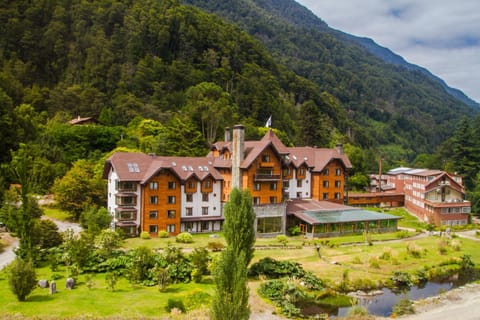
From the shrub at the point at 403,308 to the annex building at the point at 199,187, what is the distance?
19.9 metres

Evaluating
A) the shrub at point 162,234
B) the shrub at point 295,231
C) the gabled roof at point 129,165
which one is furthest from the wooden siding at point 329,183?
the gabled roof at point 129,165

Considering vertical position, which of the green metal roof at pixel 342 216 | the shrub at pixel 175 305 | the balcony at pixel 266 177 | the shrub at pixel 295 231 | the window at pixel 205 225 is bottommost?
the shrub at pixel 175 305

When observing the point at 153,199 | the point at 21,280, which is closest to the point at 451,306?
the point at 21,280

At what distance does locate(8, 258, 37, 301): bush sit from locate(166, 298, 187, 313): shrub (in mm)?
9117

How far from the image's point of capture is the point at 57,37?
10919 cm

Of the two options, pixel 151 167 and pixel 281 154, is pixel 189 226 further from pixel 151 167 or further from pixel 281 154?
pixel 281 154

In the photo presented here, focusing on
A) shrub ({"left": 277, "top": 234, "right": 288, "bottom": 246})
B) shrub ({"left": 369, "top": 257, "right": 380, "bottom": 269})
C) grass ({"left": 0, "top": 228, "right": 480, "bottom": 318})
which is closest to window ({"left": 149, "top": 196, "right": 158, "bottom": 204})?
grass ({"left": 0, "top": 228, "right": 480, "bottom": 318})

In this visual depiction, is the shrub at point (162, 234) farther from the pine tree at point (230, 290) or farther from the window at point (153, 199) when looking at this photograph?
the pine tree at point (230, 290)

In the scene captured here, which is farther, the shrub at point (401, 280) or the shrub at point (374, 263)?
the shrub at point (374, 263)

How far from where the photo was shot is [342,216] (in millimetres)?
51156

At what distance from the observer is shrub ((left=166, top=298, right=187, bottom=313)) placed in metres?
25.2

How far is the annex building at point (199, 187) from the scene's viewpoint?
150 feet

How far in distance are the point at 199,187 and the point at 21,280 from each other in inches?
1031

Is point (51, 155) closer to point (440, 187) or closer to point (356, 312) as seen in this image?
point (356, 312)
